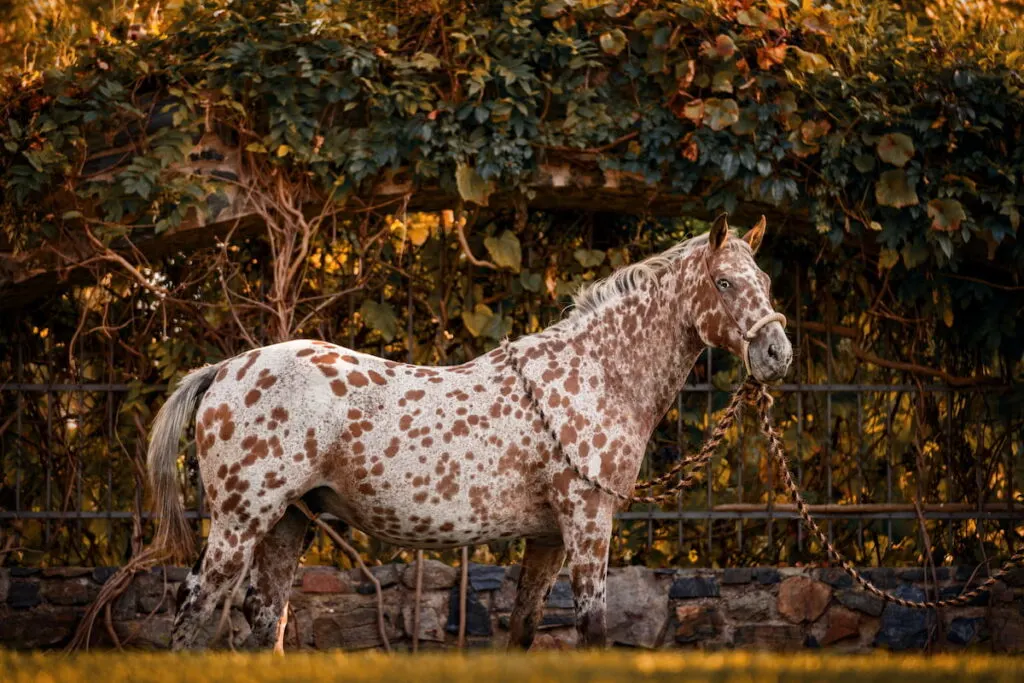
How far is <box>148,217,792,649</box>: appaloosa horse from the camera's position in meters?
5.24

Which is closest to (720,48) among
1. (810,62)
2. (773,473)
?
(810,62)

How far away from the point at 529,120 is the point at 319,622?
3.09 metres

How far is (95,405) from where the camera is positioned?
7418mm

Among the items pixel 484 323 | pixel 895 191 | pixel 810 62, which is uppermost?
pixel 810 62

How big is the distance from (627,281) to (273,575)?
2130 millimetres

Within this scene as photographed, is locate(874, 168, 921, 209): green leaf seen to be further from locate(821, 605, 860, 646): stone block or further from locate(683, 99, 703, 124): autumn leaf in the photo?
locate(821, 605, 860, 646): stone block

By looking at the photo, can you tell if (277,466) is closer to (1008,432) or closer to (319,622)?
(319,622)

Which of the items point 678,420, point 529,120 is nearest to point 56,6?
point 529,120

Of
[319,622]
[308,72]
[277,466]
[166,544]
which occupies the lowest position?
[319,622]

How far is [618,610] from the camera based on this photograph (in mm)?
7051

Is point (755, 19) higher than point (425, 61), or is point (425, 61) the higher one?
point (755, 19)

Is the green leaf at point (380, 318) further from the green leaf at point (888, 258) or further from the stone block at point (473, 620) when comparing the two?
the green leaf at point (888, 258)

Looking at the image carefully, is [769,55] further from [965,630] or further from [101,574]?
[101,574]

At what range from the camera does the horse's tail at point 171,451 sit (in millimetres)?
5402
